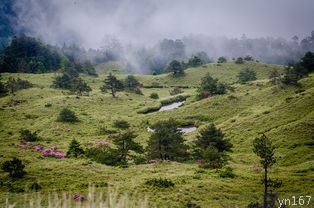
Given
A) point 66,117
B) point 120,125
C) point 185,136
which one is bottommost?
point 185,136

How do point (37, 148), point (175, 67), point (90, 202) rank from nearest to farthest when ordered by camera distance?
point (90, 202), point (37, 148), point (175, 67)

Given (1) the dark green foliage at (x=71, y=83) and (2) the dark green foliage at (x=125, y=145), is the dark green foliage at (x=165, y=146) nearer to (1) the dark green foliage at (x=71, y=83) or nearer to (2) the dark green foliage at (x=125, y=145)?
(2) the dark green foliage at (x=125, y=145)

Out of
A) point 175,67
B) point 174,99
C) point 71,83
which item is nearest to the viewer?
point 174,99

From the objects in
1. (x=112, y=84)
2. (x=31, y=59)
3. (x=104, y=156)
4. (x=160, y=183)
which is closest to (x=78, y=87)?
(x=112, y=84)

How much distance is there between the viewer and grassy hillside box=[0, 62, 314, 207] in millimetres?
21109

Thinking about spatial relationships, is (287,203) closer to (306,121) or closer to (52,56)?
(306,121)

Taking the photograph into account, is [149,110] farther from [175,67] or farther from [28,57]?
[28,57]

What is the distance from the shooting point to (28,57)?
157500 millimetres

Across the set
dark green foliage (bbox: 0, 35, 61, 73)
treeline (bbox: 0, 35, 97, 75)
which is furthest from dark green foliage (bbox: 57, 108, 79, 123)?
dark green foliage (bbox: 0, 35, 61, 73)

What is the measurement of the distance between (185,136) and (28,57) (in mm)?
140548

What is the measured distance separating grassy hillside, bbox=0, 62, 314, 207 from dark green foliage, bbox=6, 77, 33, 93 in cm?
427

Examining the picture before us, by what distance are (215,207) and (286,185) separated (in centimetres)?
1061

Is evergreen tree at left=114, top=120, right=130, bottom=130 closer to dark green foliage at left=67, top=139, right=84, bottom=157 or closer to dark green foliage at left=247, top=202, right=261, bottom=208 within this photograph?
dark green foliage at left=67, top=139, right=84, bottom=157

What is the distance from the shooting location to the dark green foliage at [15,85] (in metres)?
88.9
